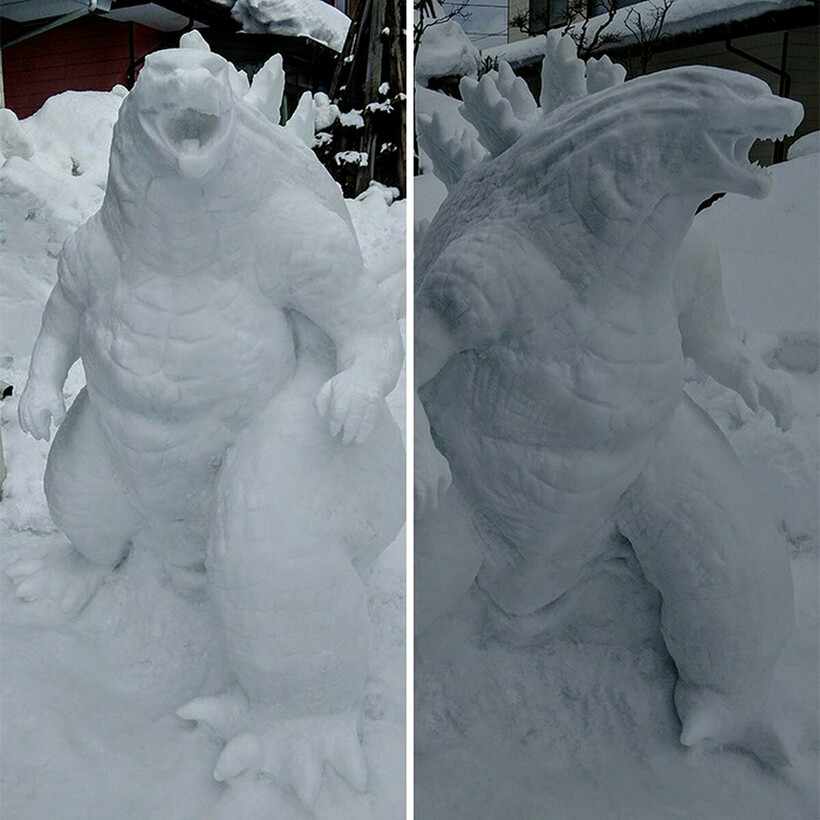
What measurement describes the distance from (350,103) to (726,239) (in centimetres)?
67

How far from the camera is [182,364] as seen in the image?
3.24 ft

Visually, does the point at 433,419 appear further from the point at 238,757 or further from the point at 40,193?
the point at 40,193

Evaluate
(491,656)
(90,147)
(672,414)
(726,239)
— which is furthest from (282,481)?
(90,147)

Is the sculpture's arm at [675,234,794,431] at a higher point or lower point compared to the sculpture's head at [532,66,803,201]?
lower

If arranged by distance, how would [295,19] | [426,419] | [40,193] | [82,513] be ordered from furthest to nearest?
[40,193]
[82,513]
[295,19]
[426,419]

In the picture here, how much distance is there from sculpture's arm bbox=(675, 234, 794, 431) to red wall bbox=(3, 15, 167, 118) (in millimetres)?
716

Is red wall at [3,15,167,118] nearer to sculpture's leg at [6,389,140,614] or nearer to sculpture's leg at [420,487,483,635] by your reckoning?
sculpture's leg at [6,389,140,614]

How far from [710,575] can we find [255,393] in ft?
1.81

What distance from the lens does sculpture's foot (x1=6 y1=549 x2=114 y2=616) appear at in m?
1.28

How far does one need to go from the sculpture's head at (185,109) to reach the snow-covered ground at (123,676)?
355mm

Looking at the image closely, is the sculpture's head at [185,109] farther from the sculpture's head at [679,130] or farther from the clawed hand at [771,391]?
the clawed hand at [771,391]

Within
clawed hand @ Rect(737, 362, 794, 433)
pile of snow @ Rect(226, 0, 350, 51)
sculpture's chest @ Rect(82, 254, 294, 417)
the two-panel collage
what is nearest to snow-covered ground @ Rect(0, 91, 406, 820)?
the two-panel collage

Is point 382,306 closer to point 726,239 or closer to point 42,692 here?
point 726,239

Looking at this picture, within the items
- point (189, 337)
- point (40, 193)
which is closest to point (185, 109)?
point (189, 337)
